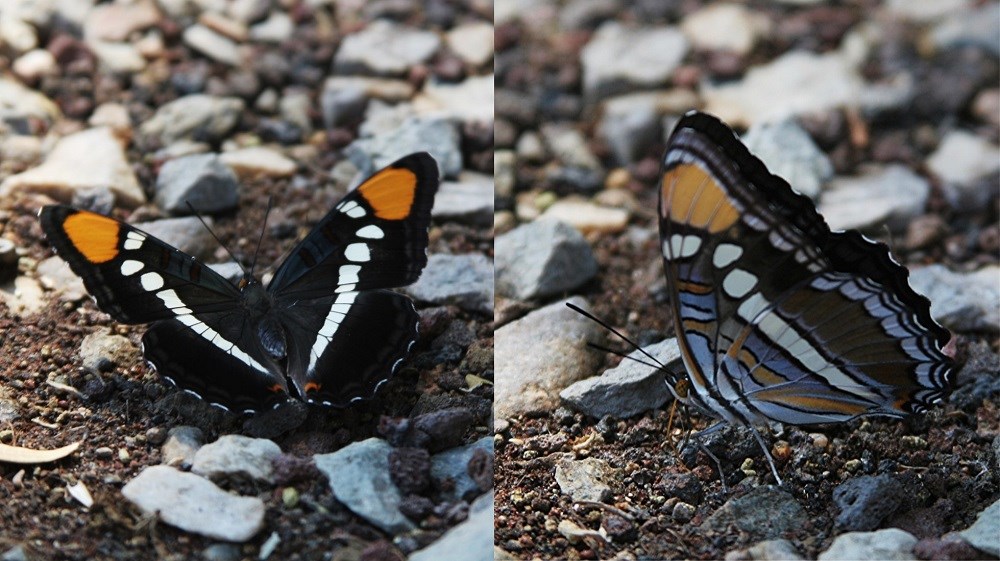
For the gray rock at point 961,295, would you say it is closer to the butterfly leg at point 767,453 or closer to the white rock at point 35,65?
the butterfly leg at point 767,453

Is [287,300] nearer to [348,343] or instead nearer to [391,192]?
[348,343]

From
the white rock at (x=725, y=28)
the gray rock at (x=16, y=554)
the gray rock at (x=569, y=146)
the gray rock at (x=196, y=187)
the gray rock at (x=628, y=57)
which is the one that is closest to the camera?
the gray rock at (x=16, y=554)

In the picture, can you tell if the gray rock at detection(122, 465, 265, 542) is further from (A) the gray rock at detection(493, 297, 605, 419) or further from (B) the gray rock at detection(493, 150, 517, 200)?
(B) the gray rock at detection(493, 150, 517, 200)

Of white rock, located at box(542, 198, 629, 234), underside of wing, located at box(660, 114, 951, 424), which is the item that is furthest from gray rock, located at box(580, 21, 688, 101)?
underside of wing, located at box(660, 114, 951, 424)

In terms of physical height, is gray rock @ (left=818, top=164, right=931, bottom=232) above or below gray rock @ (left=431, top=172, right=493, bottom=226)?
above

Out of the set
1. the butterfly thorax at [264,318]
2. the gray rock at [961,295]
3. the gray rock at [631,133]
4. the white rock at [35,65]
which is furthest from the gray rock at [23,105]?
the gray rock at [961,295]

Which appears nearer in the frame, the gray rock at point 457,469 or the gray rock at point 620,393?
the gray rock at point 457,469

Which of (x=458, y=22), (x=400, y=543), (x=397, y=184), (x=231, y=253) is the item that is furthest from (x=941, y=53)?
(x=400, y=543)
